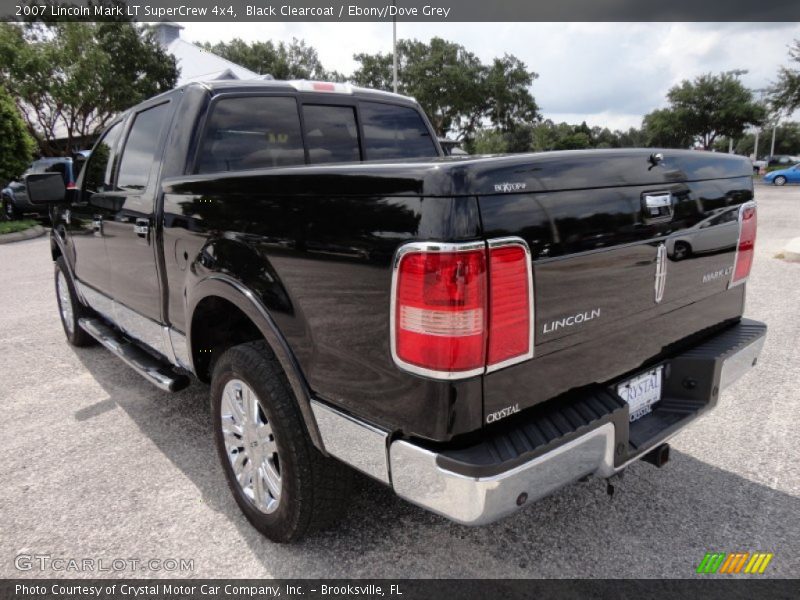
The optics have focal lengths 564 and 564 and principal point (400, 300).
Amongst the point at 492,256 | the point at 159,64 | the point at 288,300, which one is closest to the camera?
the point at 492,256

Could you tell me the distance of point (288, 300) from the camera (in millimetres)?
2055

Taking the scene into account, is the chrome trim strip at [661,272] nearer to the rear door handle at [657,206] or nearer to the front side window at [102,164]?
the rear door handle at [657,206]

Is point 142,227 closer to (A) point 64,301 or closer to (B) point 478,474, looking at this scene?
(B) point 478,474

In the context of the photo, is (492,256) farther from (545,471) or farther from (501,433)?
(545,471)

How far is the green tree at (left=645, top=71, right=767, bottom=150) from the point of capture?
1537 inches

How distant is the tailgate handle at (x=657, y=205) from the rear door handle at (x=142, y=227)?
246 cm

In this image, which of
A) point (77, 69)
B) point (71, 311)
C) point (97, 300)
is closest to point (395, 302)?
point (97, 300)

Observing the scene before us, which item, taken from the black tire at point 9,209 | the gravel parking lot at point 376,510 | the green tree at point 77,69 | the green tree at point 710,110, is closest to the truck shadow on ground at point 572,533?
the gravel parking lot at point 376,510

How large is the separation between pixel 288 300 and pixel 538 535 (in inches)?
58.8

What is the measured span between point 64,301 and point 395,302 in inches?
189

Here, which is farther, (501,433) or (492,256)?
(501,433)

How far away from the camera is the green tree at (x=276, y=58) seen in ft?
148

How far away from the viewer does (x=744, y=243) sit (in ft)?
8.89

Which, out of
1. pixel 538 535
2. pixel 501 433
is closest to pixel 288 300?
pixel 501 433
